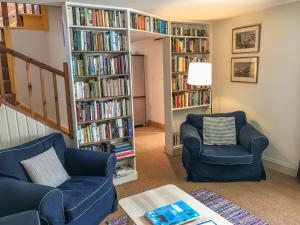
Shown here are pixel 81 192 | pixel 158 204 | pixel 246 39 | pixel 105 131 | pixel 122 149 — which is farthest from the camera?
pixel 246 39

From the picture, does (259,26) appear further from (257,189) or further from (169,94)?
(257,189)

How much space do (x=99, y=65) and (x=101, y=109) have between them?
525mm

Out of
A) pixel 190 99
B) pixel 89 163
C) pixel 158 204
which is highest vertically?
pixel 190 99

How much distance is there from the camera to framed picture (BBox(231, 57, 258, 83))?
3.54 m

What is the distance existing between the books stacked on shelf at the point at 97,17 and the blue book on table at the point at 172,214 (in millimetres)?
2094

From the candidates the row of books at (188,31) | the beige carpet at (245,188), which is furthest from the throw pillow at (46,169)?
the row of books at (188,31)

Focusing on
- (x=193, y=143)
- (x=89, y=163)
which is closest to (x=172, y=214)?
(x=89, y=163)

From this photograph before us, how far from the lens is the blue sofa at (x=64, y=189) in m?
1.76

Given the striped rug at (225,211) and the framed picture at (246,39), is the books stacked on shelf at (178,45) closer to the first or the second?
the framed picture at (246,39)

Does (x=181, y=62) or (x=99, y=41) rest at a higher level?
(x=99, y=41)

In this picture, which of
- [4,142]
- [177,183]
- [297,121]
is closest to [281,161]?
[297,121]

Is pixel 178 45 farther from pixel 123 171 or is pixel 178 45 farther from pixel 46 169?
pixel 46 169

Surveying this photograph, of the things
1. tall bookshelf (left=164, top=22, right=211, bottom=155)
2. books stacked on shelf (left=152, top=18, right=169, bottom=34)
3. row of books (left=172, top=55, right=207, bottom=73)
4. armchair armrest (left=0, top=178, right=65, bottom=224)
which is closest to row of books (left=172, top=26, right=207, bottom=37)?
tall bookshelf (left=164, top=22, right=211, bottom=155)

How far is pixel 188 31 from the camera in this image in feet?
13.0
